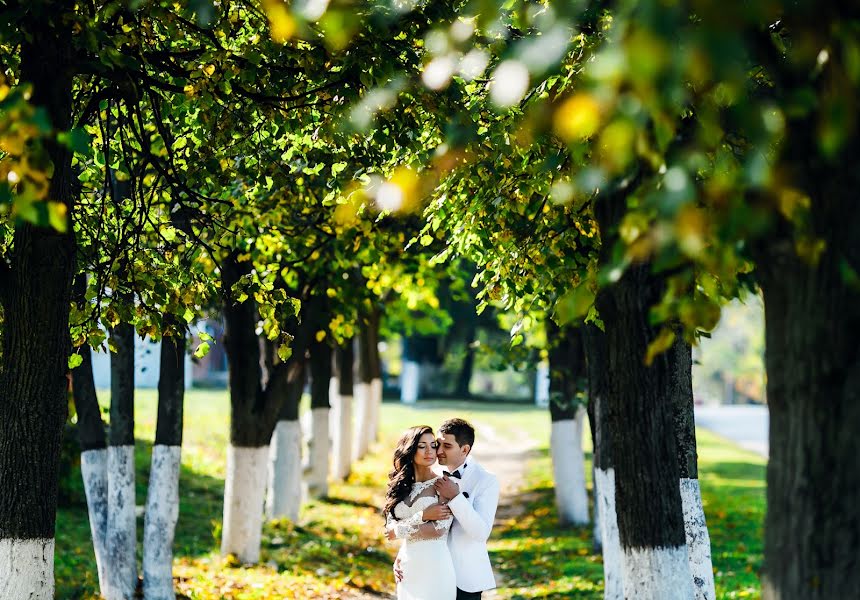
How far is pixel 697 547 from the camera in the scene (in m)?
9.19

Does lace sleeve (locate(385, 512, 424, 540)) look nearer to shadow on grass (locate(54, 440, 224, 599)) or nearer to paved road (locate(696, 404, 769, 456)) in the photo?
shadow on grass (locate(54, 440, 224, 599))

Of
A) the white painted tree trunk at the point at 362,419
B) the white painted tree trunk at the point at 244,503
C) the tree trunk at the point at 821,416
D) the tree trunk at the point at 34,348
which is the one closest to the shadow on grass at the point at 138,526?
the white painted tree trunk at the point at 244,503

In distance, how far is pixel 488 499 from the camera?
8.07m

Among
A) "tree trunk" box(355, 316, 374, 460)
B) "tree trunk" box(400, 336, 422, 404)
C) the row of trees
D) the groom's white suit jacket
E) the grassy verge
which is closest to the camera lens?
the row of trees

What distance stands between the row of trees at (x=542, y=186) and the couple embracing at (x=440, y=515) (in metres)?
1.02

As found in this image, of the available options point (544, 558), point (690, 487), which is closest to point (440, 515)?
point (690, 487)

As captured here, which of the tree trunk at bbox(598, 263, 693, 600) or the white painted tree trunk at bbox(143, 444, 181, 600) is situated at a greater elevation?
the tree trunk at bbox(598, 263, 693, 600)

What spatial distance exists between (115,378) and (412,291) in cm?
515

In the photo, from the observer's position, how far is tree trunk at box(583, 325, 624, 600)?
1046 centimetres

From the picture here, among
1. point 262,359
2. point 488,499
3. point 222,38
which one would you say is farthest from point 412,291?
point 488,499

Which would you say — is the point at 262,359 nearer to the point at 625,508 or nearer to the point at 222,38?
the point at 222,38

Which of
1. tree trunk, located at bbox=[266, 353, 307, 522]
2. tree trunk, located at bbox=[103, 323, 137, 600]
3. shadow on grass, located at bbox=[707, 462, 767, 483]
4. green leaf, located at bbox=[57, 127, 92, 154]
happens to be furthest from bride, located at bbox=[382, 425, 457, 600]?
shadow on grass, located at bbox=[707, 462, 767, 483]

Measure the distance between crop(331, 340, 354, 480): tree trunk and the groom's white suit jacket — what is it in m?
16.0

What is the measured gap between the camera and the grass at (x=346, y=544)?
13.5m
